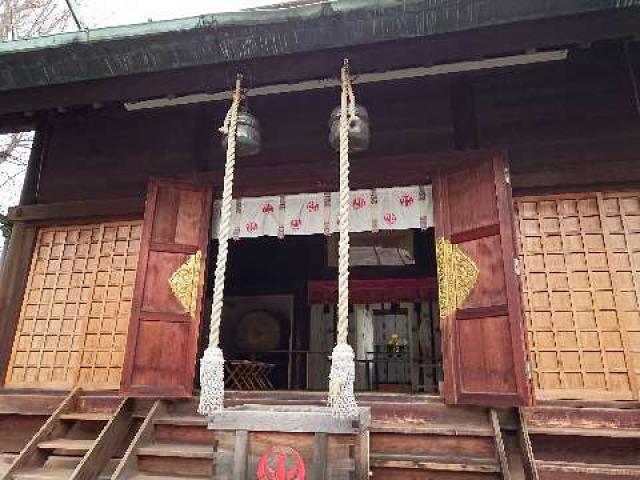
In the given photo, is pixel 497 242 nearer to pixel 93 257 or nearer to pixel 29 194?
pixel 93 257

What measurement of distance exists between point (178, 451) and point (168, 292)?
1793 mm

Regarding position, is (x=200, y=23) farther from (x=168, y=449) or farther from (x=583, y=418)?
(x=583, y=418)

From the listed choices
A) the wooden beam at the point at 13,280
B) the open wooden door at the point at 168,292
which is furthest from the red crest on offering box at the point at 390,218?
the wooden beam at the point at 13,280

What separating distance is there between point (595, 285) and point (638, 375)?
915 mm

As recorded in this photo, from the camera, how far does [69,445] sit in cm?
462

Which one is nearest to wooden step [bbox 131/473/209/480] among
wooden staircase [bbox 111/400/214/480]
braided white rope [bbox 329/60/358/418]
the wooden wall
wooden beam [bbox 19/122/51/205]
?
wooden staircase [bbox 111/400/214/480]

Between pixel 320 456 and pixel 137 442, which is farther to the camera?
pixel 137 442

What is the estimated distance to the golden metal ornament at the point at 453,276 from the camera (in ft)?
15.9

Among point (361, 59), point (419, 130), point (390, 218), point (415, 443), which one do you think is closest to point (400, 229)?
point (390, 218)

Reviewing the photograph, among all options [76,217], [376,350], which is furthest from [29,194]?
[376,350]

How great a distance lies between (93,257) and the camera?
6.32 meters

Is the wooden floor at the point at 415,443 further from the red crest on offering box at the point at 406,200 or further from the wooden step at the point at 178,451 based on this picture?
the red crest on offering box at the point at 406,200

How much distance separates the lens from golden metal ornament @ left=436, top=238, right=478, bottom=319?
484 cm

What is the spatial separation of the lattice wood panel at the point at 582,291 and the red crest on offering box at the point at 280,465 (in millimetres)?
2837
